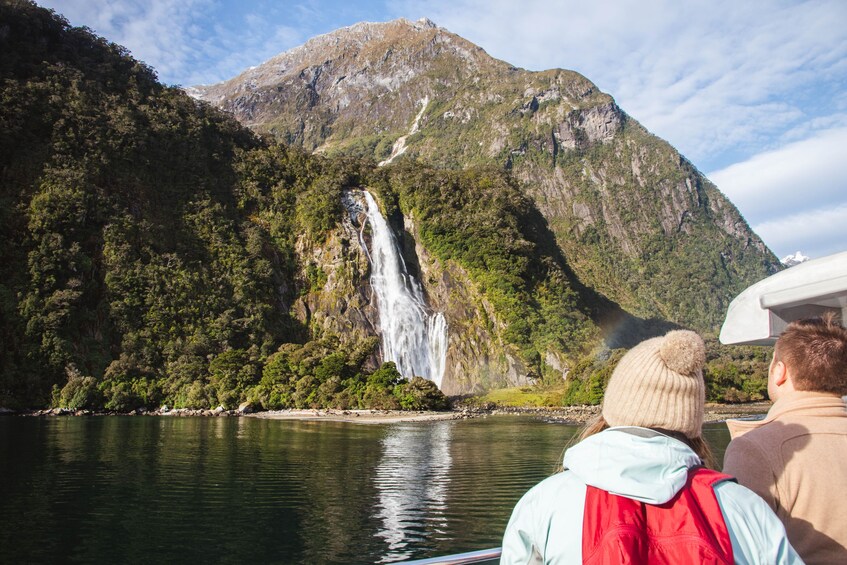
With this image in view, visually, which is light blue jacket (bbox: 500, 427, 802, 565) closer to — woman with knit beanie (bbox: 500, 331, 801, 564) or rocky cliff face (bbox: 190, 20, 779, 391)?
woman with knit beanie (bbox: 500, 331, 801, 564)

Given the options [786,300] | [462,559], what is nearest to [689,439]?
[462,559]

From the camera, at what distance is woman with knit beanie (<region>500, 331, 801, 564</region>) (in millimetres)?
1927

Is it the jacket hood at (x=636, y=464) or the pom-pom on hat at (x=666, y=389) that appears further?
the pom-pom on hat at (x=666, y=389)

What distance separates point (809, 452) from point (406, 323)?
193 feet

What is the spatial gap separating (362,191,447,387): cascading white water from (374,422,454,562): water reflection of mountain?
104 ft

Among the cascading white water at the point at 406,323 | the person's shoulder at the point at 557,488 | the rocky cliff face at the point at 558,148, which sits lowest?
the person's shoulder at the point at 557,488

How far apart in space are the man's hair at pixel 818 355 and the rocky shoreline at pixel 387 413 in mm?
36575

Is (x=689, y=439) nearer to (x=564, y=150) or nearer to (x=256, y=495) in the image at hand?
(x=256, y=495)

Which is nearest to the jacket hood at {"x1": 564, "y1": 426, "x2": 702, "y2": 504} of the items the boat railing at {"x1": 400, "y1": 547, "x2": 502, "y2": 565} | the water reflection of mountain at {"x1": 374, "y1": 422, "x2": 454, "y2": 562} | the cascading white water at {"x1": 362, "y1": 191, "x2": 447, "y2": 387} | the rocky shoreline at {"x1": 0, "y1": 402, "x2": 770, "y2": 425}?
the boat railing at {"x1": 400, "y1": 547, "x2": 502, "y2": 565}

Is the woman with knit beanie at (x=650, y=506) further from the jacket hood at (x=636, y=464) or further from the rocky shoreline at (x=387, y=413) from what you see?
the rocky shoreline at (x=387, y=413)

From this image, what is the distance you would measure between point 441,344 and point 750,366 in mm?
28001

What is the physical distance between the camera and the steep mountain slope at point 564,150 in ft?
404

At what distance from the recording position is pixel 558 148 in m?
133

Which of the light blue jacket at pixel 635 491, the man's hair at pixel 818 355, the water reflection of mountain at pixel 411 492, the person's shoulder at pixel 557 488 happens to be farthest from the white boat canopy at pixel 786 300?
the water reflection of mountain at pixel 411 492
